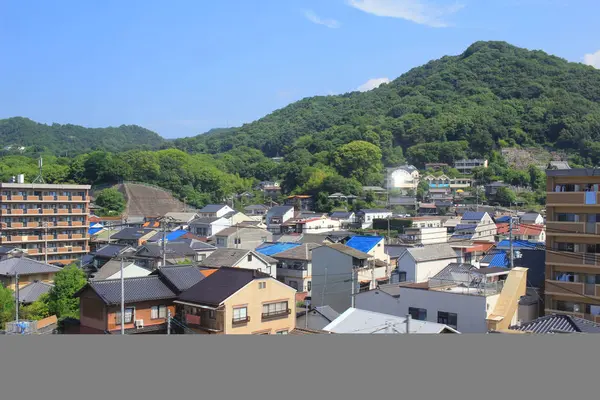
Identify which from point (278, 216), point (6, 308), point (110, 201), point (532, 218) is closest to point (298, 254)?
point (6, 308)

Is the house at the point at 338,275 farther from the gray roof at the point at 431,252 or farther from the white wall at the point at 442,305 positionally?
the white wall at the point at 442,305

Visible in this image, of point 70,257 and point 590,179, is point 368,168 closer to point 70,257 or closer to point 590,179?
point 70,257

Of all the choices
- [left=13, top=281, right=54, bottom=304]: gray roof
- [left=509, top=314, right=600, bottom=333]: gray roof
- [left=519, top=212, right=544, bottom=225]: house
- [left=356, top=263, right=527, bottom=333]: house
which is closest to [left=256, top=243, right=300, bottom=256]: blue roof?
[left=13, top=281, right=54, bottom=304]: gray roof

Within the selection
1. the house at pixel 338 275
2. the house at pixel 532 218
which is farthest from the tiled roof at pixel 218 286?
the house at pixel 532 218

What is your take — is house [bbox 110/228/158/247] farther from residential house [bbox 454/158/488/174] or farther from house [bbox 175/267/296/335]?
residential house [bbox 454/158/488/174]

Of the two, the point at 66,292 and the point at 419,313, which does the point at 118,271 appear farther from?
the point at 419,313

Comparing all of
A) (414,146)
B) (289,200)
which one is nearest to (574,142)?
(414,146)
